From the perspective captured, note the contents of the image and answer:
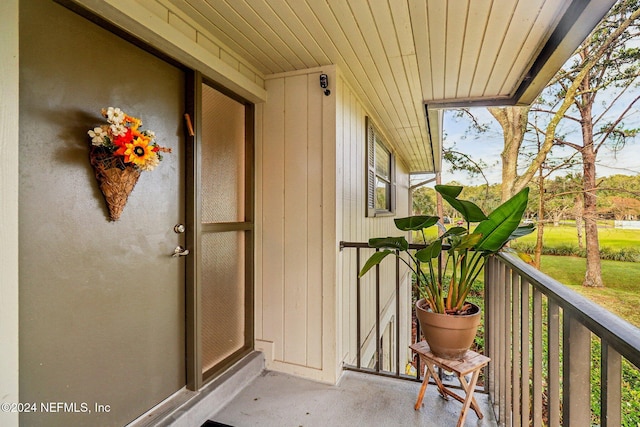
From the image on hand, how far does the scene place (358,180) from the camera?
3172mm

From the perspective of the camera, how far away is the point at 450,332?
1743 millimetres

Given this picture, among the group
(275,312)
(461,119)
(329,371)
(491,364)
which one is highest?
(461,119)

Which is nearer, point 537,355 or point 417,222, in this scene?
point 537,355

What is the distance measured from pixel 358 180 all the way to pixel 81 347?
2507 millimetres

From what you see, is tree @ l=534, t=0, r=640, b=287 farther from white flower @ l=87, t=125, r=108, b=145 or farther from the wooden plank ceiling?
white flower @ l=87, t=125, r=108, b=145

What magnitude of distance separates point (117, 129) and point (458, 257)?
6.19 feet

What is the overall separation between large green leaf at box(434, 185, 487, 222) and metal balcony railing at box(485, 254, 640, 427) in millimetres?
300

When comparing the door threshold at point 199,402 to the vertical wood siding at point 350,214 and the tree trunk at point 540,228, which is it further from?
the tree trunk at point 540,228

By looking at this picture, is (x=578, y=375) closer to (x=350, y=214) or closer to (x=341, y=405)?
(x=341, y=405)

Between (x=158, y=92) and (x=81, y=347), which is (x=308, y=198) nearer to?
(x=158, y=92)

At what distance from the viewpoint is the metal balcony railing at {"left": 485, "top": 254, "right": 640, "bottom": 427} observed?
72 centimetres

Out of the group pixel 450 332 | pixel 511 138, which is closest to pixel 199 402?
pixel 450 332

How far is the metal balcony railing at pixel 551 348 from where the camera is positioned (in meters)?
0.72

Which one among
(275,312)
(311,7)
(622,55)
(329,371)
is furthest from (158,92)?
(622,55)
